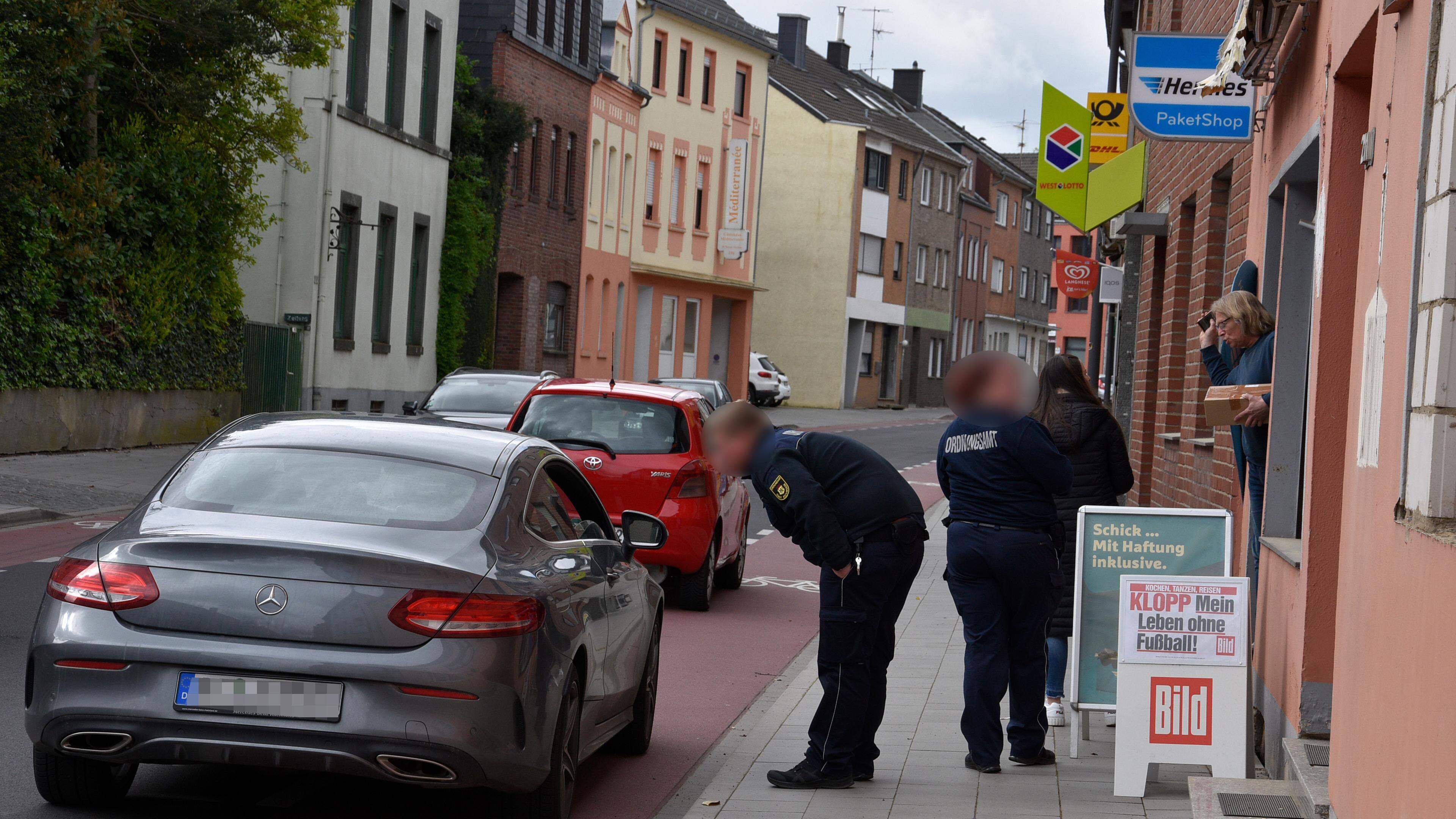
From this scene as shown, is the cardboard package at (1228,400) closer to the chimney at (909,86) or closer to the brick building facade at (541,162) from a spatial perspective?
the brick building facade at (541,162)

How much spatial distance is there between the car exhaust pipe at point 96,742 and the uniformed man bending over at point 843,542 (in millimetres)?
2518

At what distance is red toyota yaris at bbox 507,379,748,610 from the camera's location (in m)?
12.3

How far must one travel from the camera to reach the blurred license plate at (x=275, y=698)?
522 cm

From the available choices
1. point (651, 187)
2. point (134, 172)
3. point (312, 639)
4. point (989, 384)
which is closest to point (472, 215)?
point (651, 187)

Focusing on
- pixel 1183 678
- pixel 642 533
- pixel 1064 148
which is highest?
pixel 1064 148

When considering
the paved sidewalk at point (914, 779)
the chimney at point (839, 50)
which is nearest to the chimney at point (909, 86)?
the chimney at point (839, 50)

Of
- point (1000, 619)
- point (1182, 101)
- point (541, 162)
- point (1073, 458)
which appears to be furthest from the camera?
point (541, 162)

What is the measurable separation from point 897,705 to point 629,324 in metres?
39.4

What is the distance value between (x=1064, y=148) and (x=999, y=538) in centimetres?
1073

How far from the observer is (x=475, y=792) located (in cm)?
674

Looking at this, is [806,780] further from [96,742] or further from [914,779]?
[96,742]

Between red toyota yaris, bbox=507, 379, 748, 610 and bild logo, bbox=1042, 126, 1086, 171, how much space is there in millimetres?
5822

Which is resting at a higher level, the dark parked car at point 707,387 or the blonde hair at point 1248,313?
the blonde hair at point 1248,313

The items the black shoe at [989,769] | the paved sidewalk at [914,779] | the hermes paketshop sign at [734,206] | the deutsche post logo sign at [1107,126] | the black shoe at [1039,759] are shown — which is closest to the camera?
the paved sidewalk at [914,779]
